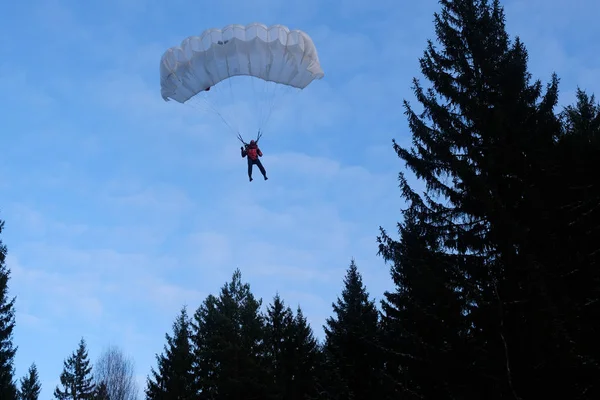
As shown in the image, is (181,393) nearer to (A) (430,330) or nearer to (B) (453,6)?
(A) (430,330)

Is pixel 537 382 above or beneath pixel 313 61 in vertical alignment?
beneath

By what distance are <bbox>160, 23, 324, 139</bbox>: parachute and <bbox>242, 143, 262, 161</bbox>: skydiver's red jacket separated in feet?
7.54

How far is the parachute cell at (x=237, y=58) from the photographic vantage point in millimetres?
18562

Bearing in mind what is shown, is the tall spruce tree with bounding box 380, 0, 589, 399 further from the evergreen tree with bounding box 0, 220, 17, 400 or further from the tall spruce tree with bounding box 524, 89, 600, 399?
the evergreen tree with bounding box 0, 220, 17, 400

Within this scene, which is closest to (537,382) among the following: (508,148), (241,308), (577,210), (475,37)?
(577,210)

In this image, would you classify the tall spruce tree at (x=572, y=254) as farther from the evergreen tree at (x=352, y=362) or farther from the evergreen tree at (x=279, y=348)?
the evergreen tree at (x=279, y=348)

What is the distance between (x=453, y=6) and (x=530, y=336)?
833cm

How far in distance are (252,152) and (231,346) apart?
8048mm

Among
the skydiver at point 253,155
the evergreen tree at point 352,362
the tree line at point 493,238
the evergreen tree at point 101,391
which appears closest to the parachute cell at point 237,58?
the skydiver at point 253,155

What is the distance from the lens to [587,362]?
8.12 meters

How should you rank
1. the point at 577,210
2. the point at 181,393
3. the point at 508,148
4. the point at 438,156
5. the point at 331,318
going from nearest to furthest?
the point at 577,210, the point at 508,148, the point at 438,156, the point at 331,318, the point at 181,393

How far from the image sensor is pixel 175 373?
2675 cm

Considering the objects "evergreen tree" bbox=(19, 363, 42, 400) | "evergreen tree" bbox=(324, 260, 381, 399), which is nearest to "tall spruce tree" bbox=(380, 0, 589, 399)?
"evergreen tree" bbox=(324, 260, 381, 399)

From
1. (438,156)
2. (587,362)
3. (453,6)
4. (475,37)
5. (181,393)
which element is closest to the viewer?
(587,362)
